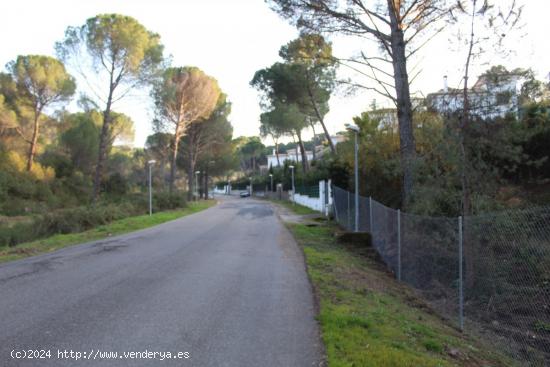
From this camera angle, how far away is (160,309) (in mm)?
6629

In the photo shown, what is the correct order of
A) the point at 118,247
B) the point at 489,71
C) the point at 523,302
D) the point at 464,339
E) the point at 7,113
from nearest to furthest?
the point at 464,339, the point at 523,302, the point at 489,71, the point at 118,247, the point at 7,113

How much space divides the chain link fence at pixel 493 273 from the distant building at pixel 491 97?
227 cm

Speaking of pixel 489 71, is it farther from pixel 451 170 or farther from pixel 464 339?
pixel 464 339

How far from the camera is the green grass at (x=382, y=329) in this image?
188 inches

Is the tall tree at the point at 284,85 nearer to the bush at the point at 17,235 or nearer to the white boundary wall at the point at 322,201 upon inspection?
the white boundary wall at the point at 322,201

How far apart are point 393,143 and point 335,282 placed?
1289cm

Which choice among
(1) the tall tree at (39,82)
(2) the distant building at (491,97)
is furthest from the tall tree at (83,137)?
(2) the distant building at (491,97)

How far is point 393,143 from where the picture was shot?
20.7 meters

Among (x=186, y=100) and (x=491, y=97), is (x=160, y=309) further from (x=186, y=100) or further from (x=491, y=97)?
(x=186, y=100)

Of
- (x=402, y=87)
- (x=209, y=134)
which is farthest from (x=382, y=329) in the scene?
(x=209, y=134)

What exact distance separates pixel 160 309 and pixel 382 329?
3.00 meters

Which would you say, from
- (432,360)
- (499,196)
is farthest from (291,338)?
(499,196)

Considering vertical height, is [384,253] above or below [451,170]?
below

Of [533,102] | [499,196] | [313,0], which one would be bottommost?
[499,196]
